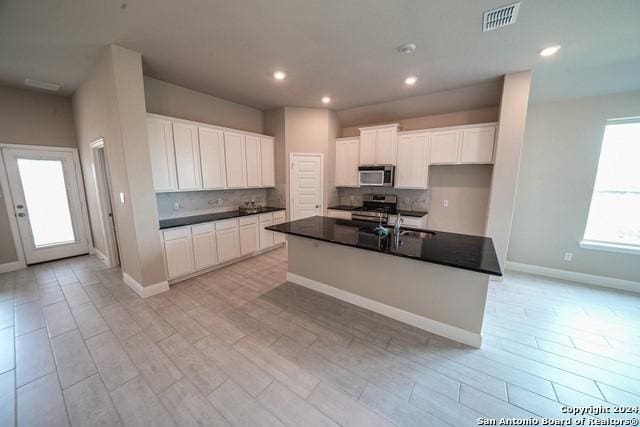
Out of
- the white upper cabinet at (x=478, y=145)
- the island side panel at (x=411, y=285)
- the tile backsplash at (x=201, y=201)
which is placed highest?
the white upper cabinet at (x=478, y=145)

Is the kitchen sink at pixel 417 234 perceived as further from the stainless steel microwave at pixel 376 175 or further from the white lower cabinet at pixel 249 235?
the white lower cabinet at pixel 249 235

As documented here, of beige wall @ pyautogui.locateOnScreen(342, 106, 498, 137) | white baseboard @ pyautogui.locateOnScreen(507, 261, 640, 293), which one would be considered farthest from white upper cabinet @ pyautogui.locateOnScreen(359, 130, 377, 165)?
white baseboard @ pyautogui.locateOnScreen(507, 261, 640, 293)

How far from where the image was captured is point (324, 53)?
2.62 meters

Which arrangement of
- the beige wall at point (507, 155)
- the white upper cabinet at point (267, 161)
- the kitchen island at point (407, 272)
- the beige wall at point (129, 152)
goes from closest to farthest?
the kitchen island at point (407, 272) → the beige wall at point (129, 152) → the beige wall at point (507, 155) → the white upper cabinet at point (267, 161)

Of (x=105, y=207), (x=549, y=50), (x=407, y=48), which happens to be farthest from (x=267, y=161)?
(x=549, y=50)

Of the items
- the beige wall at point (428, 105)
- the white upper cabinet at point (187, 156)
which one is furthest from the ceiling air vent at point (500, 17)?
the white upper cabinet at point (187, 156)

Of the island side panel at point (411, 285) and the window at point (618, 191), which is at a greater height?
the window at point (618, 191)

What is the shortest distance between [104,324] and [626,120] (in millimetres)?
7263

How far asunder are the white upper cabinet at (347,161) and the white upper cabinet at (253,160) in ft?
5.80

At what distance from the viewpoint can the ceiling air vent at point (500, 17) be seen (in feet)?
6.04

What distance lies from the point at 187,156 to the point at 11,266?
353 centimetres

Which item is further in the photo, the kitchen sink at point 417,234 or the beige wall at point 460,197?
the beige wall at point 460,197

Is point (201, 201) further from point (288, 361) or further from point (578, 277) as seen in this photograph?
point (578, 277)

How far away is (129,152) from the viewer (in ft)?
8.54
